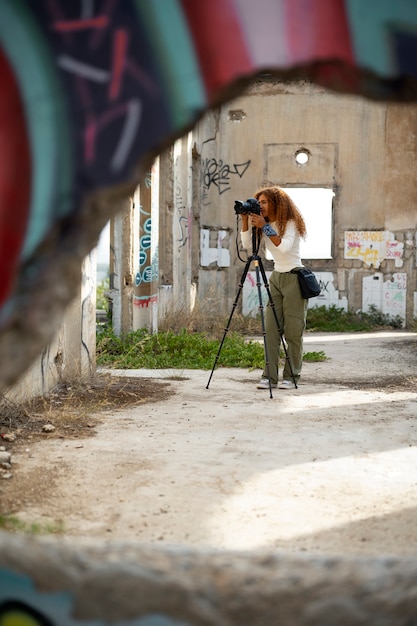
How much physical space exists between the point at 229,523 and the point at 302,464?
1079 millimetres

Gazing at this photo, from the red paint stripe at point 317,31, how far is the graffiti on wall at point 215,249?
12515 mm

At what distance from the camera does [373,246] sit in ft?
48.5

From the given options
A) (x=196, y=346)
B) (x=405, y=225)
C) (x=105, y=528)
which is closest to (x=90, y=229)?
(x=105, y=528)

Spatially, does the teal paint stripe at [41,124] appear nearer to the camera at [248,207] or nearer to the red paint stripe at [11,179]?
the red paint stripe at [11,179]

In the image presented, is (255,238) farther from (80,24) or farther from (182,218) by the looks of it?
(182,218)

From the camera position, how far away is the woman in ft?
22.1

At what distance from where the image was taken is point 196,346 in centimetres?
887

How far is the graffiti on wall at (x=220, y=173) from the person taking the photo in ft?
48.4

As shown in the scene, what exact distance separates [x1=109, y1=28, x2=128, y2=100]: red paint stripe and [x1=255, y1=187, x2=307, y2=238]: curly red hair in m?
4.79

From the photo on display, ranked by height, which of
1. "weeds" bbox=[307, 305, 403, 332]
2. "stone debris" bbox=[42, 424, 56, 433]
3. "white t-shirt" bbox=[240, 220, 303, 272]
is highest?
"white t-shirt" bbox=[240, 220, 303, 272]

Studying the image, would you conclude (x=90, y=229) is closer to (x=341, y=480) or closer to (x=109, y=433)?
(x=341, y=480)

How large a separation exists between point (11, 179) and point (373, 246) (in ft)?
43.7

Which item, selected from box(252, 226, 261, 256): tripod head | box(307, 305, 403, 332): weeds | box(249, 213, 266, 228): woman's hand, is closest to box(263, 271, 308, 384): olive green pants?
box(252, 226, 261, 256): tripod head

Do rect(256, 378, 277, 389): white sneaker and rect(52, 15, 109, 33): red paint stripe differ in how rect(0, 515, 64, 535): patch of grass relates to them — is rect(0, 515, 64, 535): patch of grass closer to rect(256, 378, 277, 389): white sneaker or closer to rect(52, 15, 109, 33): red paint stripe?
rect(52, 15, 109, 33): red paint stripe
